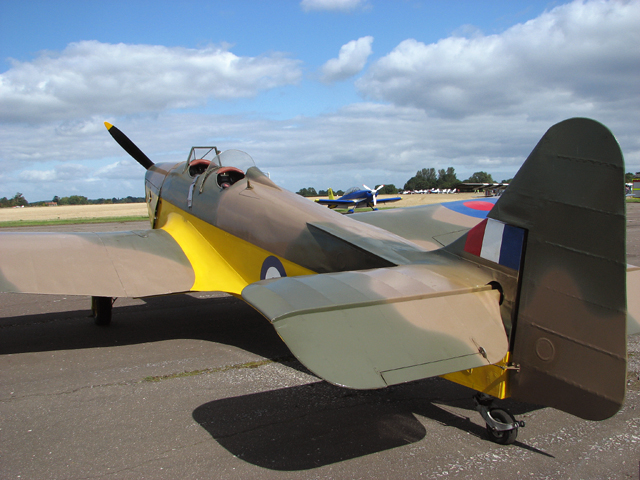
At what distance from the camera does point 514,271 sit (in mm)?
2955

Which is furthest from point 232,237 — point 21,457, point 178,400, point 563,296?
point 563,296

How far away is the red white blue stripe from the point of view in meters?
2.95

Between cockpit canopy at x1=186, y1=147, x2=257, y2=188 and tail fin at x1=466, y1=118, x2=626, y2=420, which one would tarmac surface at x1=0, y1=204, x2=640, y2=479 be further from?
cockpit canopy at x1=186, y1=147, x2=257, y2=188

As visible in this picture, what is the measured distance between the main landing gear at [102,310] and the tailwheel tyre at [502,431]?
5.15 m

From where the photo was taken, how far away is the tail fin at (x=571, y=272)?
2.46m

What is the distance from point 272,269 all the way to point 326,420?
207cm

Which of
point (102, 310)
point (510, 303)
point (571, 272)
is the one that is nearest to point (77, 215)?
point (102, 310)

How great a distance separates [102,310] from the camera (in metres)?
6.40

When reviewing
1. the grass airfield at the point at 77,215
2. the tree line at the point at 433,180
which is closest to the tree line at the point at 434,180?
the tree line at the point at 433,180

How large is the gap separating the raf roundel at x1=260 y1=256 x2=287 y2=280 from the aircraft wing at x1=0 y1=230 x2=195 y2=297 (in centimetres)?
113

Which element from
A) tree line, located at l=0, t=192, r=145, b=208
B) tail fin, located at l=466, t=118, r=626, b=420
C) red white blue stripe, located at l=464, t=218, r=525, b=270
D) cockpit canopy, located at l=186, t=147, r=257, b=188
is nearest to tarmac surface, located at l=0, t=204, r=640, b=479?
tail fin, located at l=466, t=118, r=626, b=420

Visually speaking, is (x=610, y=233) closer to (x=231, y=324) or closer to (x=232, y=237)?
(x=232, y=237)

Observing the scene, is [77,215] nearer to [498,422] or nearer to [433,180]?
[498,422]

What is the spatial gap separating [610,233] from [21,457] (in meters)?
3.98
